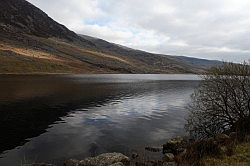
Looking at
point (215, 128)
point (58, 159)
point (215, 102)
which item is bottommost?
point (58, 159)

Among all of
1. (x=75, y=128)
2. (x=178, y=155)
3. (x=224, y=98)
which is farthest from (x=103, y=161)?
(x=75, y=128)

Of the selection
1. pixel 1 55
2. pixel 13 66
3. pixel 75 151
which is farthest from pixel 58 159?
pixel 1 55

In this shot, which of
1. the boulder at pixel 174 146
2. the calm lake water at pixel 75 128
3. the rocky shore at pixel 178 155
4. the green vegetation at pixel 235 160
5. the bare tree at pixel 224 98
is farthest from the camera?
the bare tree at pixel 224 98

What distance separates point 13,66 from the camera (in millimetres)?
178750

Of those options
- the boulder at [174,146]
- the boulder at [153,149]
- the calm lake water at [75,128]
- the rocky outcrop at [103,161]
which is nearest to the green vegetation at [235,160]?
the rocky outcrop at [103,161]

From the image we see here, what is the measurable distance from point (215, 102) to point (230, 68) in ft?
13.7

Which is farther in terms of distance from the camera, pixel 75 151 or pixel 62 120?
pixel 62 120

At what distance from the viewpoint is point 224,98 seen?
36.5 meters

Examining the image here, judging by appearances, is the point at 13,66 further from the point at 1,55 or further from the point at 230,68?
the point at 230,68

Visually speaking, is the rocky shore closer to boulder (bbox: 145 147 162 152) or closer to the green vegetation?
boulder (bbox: 145 147 162 152)

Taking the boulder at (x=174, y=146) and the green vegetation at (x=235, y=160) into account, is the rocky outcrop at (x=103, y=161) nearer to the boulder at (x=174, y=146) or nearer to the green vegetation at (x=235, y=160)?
the boulder at (x=174, y=146)

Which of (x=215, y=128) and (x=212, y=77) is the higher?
(x=212, y=77)

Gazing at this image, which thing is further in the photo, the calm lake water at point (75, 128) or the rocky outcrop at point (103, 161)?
the calm lake water at point (75, 128)

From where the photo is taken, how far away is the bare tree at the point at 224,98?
3612cm
